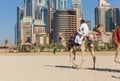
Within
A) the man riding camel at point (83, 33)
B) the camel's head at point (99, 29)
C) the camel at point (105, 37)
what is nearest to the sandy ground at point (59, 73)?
the camel at point (105, 37)

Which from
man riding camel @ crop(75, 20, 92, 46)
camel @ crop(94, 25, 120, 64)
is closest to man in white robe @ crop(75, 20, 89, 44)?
man riding camel @ crop(75, 20, 92, 46)

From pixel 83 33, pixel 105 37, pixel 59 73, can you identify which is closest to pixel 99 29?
pixel 105 37

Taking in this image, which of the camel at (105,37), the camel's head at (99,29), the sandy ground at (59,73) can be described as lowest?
the sandy ground at (59,73)

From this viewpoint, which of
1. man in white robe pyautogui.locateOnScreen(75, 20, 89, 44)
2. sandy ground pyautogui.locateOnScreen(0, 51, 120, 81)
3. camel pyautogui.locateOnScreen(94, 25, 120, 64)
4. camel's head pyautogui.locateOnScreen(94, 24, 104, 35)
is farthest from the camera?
man in white robe pyautogui.locateOnScreen(75, 20, 89, 44)

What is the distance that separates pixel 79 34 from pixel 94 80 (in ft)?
14.1

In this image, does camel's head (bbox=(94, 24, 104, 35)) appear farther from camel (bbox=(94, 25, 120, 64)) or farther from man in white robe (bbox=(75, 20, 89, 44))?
man in white robe (bbox=(75, 20, 89, 44))

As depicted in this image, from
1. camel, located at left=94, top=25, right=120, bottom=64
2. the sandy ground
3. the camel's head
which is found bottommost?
the sandy ground

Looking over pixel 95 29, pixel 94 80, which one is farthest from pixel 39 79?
pixel 95 29

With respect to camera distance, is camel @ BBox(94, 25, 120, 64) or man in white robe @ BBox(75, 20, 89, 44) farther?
man in white robe @ BBox(75, 20, 89, 44)

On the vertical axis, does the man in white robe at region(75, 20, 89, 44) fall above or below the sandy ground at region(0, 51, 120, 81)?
above

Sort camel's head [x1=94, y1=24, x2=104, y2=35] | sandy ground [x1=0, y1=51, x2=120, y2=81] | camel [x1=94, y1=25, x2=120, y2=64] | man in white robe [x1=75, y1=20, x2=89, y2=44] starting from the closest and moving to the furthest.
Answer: sandy ground [x1=0, y1=51, x2=120, y2=81] < camel [x1=94, y1=25, x2=120, y2=64] < camel's head [x1=94, y1=24, x2=104, y2=35] < man in white robe [x1=75, y1=20, x2=89, y2=44]

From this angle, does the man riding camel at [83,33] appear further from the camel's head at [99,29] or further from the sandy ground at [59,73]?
the sandy ground at [59,73]

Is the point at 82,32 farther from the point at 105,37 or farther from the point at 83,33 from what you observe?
the point at 105,37

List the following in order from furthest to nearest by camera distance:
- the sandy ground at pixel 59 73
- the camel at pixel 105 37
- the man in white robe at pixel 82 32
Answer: the man in white robe at pixel 82 32 → the camel at pixel 105 37 → the sandy ground at pixel 59 73
